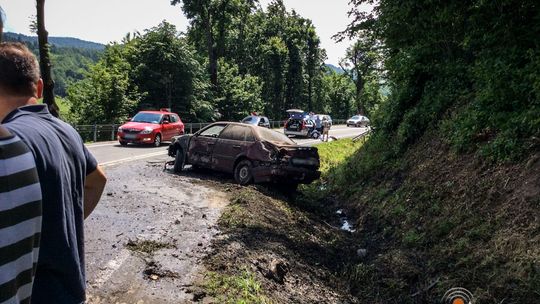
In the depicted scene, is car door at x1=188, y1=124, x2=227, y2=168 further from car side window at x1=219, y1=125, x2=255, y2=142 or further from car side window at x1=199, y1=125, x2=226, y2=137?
car side window at x1=219, y1=125, x2=255, y2=142

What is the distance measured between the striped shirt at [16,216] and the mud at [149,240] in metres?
3.10

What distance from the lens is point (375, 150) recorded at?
47.7ft

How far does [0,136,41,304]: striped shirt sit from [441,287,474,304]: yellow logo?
3959 mm

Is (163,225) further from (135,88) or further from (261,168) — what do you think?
(135,88)

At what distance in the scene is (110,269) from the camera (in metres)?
5.14

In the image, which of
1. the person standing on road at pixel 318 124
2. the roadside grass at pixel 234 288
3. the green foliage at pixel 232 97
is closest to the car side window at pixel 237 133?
the roadside grass at pixel 234 288

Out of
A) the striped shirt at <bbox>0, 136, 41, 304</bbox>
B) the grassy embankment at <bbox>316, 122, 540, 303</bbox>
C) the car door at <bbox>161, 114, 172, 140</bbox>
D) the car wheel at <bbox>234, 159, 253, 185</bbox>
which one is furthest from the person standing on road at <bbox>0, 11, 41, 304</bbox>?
the car door at <bbox>161, 114, 172, 140</bbox>

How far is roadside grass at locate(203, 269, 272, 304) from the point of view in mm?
4668

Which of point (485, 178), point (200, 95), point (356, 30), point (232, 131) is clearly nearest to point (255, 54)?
point (200, 95)

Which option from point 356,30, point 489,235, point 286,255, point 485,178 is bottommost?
point 286,255

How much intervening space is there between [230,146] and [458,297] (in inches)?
322

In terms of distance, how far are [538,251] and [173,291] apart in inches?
162

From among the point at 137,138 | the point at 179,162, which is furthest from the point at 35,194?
the point at 137,138

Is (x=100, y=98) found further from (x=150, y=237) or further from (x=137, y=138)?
(x=150, y=237)
